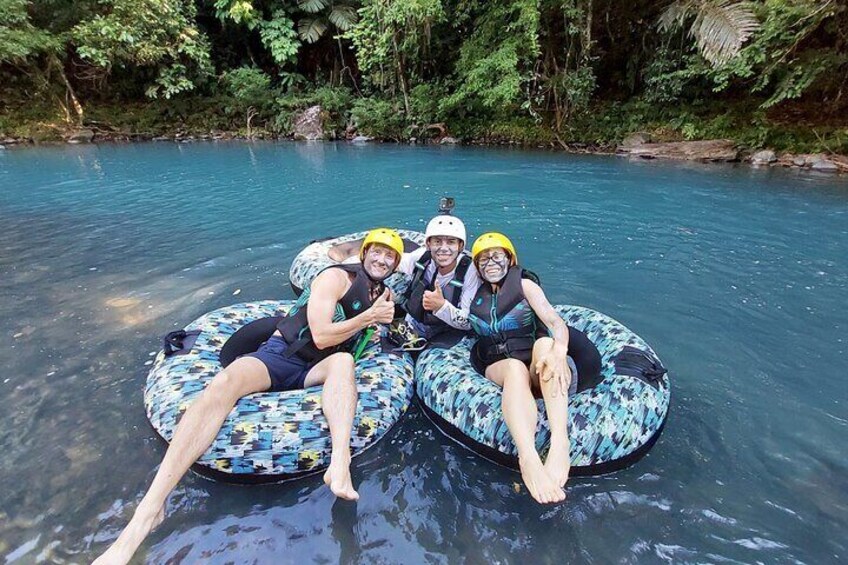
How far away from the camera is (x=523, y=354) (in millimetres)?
3201

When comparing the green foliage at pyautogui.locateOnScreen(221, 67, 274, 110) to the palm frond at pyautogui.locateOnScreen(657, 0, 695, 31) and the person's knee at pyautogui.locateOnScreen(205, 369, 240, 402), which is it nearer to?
the palm frond at pyautogui.locateOnScreen(657, 0, 695, 31)

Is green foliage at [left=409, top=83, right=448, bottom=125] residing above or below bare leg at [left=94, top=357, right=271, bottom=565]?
above

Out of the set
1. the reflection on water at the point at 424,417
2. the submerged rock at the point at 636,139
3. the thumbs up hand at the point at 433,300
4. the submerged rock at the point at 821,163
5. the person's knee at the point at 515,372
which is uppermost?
the submerged rock at the point at 636,139

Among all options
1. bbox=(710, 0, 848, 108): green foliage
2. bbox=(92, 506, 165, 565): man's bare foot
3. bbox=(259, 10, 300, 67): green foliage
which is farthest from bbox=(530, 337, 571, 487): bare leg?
bbox=(259, 10, 300, 67): green foliage

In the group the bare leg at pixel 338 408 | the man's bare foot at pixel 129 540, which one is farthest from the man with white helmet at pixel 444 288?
the man's bare foot at pixel 129 540

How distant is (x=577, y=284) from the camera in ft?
18.0

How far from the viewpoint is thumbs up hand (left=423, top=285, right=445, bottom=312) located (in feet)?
11.6

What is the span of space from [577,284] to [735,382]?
213 centimetres

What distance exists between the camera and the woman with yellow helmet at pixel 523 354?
245 centimetres

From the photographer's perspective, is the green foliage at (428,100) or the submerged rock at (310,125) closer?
the green foliage at (428,100)

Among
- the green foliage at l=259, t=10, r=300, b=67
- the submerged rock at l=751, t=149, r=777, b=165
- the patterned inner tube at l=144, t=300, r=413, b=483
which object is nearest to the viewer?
the patterned inner tube at l=144, t=300, r=413, b=483

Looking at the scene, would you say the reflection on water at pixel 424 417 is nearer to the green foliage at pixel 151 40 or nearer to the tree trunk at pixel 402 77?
the tree trunk at pixel 402 77

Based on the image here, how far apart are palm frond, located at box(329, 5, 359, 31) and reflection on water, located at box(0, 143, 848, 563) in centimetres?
1272

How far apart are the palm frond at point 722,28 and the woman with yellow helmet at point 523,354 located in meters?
11.4
